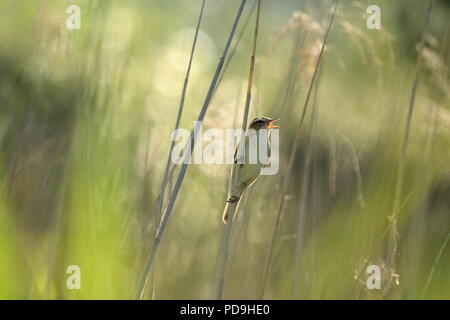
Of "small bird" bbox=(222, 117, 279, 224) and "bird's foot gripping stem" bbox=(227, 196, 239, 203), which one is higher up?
"small bird" bbox=(222, 117, 279, 224)

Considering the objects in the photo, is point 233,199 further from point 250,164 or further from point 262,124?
point 262,124

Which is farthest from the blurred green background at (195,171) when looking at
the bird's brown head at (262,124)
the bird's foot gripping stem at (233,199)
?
the bird's foot gripping stem at (233,199)

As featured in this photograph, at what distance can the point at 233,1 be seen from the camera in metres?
3.07

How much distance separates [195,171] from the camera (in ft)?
8.26

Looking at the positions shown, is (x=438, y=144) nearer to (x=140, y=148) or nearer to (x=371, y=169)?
(x=371, y=169)

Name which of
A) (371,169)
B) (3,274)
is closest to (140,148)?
(3,274)

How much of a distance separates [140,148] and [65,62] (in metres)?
0.40

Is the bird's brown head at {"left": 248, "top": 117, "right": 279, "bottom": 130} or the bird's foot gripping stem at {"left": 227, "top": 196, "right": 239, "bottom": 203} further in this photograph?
the bird's brown head at {"left": 248, "top": 117, "right": 279, "bottom": 130}

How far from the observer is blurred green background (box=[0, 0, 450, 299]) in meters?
1.84

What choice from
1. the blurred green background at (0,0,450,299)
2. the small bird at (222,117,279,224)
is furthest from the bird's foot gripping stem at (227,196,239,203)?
the blurred green background at (0,0,450,299)

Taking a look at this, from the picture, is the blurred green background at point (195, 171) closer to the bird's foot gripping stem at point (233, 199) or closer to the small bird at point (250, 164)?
the small bird at point (250, 164)

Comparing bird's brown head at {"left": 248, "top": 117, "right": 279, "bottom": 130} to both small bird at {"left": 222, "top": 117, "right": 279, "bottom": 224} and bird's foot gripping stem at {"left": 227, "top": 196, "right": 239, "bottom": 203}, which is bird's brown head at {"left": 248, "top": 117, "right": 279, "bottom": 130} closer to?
small bird at {"left": 222, "top": 117, "right": 279, "bottom": 224}

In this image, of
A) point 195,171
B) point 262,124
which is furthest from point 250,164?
point 195,171

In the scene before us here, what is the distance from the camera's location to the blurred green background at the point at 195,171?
1841mm
